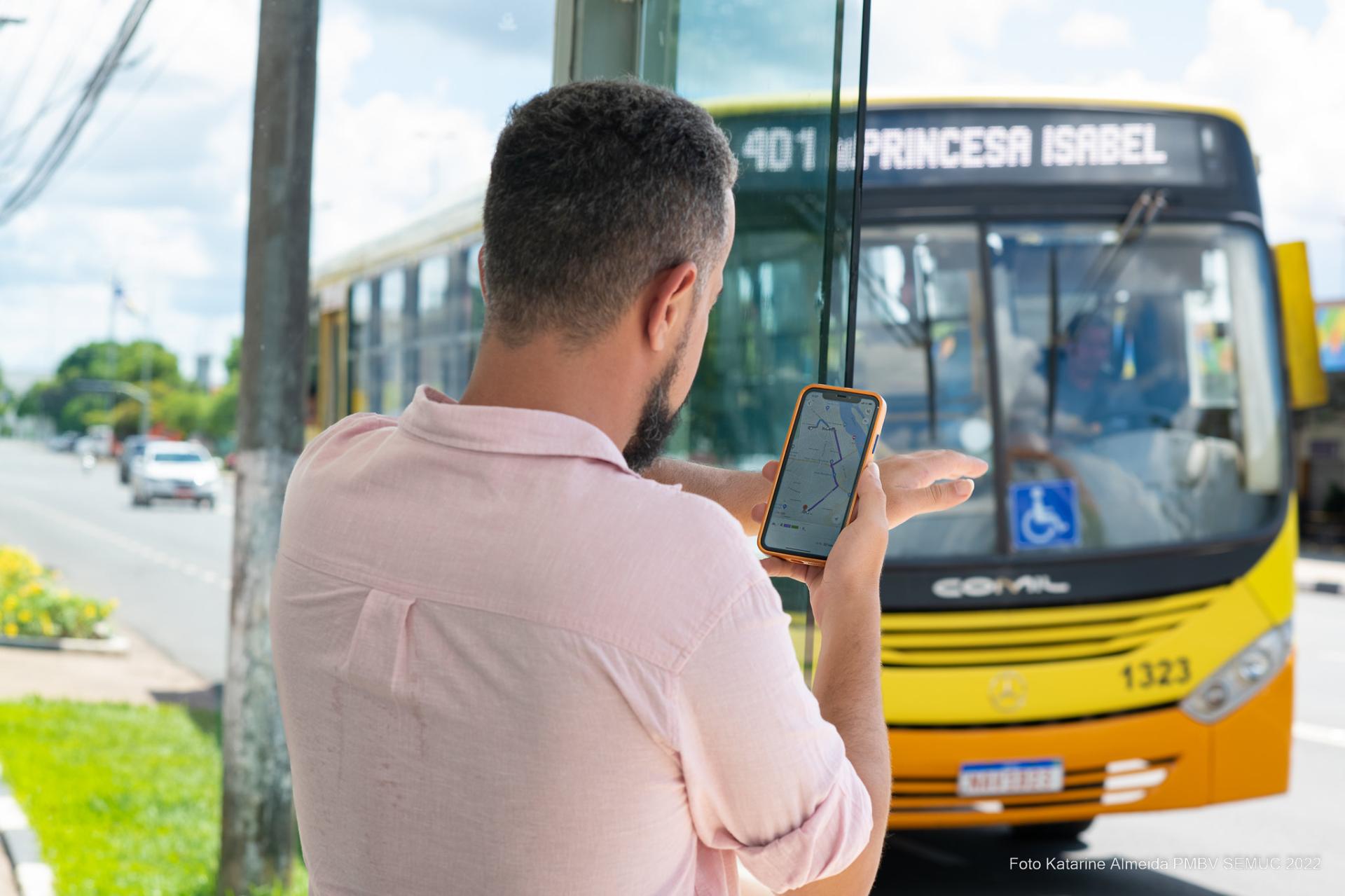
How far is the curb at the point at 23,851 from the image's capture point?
4.86 meters

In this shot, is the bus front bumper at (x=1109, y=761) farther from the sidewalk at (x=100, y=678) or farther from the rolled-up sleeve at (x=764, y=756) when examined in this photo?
the sidewalk at (x=100, y=678)

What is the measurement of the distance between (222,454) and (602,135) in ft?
269

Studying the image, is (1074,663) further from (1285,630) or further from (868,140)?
(868,140)

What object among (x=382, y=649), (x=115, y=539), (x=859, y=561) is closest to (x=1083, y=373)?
(x=859, y=561)

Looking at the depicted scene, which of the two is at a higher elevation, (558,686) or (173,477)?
(558,686)

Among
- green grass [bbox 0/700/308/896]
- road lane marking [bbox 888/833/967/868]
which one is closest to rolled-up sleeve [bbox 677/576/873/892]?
green grass [bbox 0/700/308/896]

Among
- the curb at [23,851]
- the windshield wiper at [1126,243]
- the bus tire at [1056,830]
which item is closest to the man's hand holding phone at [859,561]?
the curb at [23,851]

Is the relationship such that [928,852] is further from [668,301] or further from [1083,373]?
[668,301]

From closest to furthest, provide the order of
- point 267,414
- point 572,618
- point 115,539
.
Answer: point 572,618
point 267,414
point 115,539

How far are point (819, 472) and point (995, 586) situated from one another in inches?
150

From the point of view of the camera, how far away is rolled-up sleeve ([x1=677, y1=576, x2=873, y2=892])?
1.14m

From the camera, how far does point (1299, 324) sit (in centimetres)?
591

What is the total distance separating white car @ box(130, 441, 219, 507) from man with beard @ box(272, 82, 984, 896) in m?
32.9

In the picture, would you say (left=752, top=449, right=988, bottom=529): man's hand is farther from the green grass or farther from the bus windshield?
the green grass
